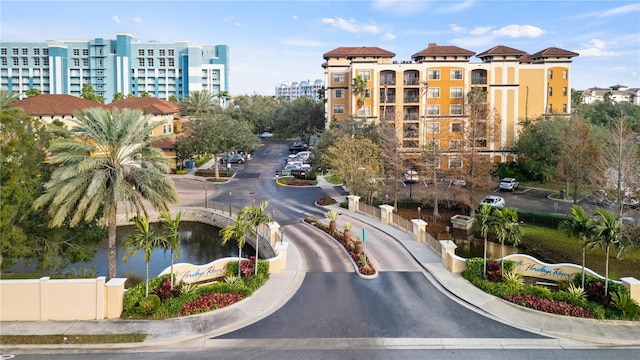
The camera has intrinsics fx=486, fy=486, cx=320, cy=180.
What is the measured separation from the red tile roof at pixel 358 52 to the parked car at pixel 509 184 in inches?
989

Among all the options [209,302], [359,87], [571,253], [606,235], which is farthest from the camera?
[359,87]

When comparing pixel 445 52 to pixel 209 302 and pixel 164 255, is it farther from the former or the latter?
pixel 209 302

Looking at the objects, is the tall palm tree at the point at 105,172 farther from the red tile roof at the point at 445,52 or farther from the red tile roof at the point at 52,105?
the red tile roof at the point at 445,52

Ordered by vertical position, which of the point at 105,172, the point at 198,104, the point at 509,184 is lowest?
the point at 509,184

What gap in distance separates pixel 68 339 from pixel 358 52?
58.1 meters

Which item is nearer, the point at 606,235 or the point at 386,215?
the point at 606,235

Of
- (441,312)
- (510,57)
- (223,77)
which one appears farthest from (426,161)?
(223,77)

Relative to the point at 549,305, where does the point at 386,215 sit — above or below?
above

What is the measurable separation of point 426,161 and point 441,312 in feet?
75.3

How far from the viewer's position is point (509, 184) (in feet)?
171

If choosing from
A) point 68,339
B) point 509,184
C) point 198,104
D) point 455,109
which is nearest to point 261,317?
point 68,339

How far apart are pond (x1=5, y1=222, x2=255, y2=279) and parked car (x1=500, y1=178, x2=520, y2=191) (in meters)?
30.4

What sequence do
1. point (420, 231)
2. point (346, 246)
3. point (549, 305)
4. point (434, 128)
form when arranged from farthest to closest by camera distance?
point (434, 128)
point (420, 231)
point (346, 246)
point (549, 305)

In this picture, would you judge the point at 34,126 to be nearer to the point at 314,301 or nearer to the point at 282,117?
the point at 314,301
